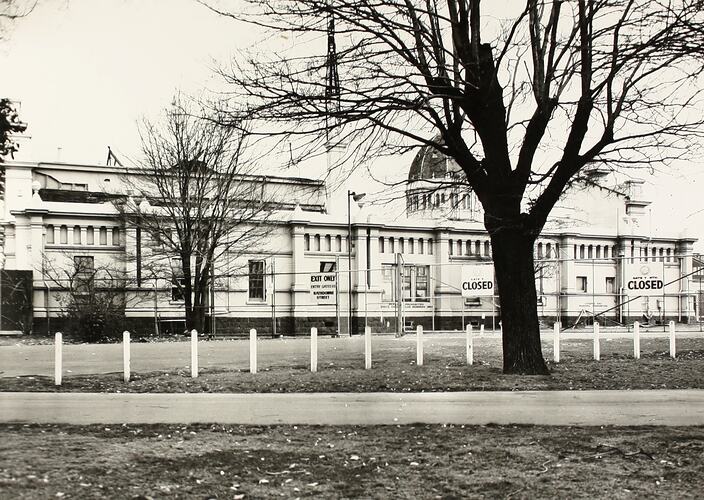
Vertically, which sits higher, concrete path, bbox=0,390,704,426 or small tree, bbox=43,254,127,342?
small tree, bbox=43,254,127,342

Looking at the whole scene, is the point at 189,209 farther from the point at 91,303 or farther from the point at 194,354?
the point at 194,354

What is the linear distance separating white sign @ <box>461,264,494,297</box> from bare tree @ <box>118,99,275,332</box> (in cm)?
1005

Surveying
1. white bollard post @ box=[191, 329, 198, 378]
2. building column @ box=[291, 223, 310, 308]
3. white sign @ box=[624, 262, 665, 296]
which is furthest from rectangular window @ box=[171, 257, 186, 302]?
white sign @ box=[624, 262, 665, 296]

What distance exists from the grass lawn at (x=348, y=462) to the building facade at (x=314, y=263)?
17.3 metres

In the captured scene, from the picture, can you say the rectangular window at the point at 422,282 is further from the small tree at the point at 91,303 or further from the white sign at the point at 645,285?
the white sign at the point at 645,285

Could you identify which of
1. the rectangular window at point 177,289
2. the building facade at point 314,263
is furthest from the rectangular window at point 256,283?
the rectangular window at point 177,289

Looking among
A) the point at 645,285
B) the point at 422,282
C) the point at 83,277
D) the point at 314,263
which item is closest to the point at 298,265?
the point at 314,263

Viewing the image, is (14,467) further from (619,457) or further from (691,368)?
(691,368)

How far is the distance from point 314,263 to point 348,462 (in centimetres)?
3130

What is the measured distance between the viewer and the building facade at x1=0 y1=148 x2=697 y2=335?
31.8m

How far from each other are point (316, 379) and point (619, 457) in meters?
7.62

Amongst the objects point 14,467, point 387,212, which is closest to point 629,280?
point 387,212

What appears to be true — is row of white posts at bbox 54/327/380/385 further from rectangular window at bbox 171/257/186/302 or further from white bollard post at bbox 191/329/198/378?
rectangular window at bbox 171/257/186/302

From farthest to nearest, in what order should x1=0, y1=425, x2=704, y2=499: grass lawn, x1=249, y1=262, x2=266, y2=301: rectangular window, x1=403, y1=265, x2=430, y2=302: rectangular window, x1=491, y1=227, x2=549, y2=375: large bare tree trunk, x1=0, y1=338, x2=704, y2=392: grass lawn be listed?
x1=403, y1=265, x2=430, y2=302: rectangular window < x1=249, y1=262, x2=266, y2=301: rectangular window < x1=491, y1=227, x2=549, y2=375: large bare tree trunk < x1=0, y1=338, x2=704, y2=392: grass lawn < x1=0, y1=425, x2=704, y2=499: grass lawn
